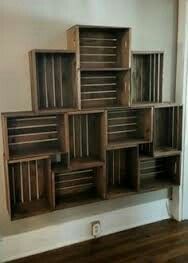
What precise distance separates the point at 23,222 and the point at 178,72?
6.78 ft

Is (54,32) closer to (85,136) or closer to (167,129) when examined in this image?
(85,136)

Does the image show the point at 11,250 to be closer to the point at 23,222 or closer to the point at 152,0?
the point at 23,222

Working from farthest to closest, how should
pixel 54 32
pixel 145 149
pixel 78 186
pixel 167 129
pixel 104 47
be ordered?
pixel 167 129
pixel 145 149
pixel 78 186
pixel 104 47
pixel 54 32

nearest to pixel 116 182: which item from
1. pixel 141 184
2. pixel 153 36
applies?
pixel 141 184

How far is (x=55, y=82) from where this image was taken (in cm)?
242

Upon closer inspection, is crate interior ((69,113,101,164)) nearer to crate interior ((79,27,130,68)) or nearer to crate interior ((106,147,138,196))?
crate interior ((106,147,138,196))

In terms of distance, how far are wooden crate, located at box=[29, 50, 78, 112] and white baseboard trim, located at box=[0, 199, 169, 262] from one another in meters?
1.11

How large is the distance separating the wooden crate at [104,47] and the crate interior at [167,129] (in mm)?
671

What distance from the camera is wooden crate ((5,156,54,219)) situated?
231 centimetres

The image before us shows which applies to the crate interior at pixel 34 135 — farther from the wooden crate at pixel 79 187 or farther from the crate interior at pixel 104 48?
the crate interior at pixel 104 48

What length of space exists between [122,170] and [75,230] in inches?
28.5

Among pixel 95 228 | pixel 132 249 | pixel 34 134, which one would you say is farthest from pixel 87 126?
pixel 132 249

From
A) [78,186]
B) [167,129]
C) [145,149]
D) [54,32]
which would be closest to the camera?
[54,32]

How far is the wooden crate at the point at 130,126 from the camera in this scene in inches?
104
